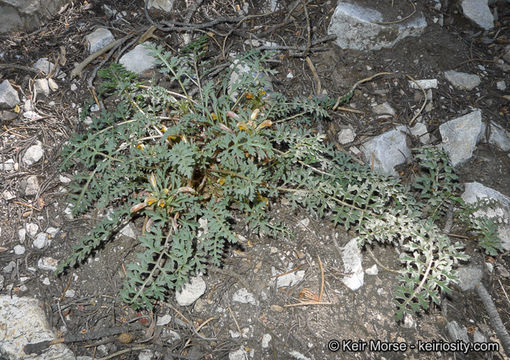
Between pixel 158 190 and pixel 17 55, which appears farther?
pixel 17 55

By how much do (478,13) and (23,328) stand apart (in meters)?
4.86

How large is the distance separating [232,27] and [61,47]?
1.62 metres

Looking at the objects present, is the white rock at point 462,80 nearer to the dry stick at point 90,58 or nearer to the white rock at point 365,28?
the white rock at point 365,28

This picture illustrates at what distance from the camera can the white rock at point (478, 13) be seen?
13.3 ft

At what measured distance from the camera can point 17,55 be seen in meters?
3.64

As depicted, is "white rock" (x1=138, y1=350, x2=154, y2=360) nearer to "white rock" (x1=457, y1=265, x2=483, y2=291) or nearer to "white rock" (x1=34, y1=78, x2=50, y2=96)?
"white rock" (x1=457, y1=265, x2=483, y2=291)

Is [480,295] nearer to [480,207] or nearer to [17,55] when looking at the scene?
[480,207]

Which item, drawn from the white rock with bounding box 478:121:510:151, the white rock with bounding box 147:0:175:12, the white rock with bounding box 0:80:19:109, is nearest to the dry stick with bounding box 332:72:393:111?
the white rock with bounding box 478:121:510:151

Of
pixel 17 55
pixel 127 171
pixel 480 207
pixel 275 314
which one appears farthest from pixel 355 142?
pixel 17 55

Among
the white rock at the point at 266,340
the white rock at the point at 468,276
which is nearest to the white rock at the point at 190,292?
the white rock at the point at 266,340

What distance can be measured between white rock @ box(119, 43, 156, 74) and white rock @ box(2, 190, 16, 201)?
1434mm

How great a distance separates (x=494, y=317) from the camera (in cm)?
263

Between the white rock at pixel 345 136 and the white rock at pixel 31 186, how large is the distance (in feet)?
8.14

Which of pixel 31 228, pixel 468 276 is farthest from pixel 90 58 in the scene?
pixel 468 276
